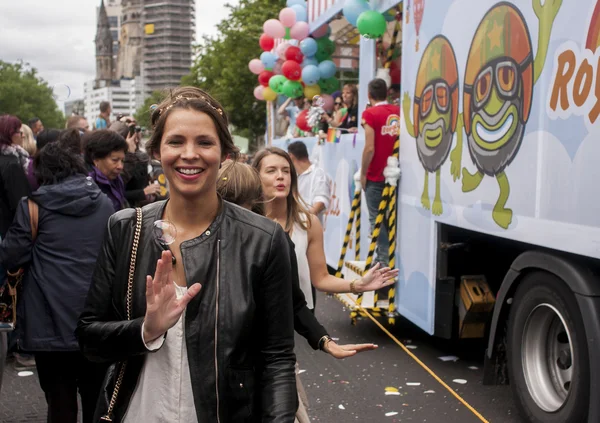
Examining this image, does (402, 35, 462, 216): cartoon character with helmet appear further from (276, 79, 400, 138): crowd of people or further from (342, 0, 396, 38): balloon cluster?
(276, 79, 400, 138): crowd of people

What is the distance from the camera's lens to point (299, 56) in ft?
41.3

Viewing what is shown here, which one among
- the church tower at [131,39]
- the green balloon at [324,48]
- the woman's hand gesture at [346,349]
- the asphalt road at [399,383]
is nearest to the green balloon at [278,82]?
the green balloon at [324,48]

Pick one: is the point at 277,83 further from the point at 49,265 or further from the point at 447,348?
the point at 49,265

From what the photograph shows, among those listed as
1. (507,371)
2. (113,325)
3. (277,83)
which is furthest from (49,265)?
(277,83)

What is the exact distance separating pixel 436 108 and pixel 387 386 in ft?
6.96

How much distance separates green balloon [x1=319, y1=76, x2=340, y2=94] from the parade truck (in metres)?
5.57

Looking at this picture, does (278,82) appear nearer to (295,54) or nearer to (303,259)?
(295,54)

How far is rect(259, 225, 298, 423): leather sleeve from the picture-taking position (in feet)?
7.11

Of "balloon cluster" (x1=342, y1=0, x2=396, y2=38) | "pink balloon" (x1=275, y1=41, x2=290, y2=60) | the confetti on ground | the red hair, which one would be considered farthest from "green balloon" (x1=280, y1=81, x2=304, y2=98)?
the confetti on ground

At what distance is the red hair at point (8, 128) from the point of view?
635 centimetres

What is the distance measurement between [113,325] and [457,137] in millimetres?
3718

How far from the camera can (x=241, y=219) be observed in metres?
2.23

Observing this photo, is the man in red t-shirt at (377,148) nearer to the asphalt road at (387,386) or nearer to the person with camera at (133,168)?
the asphalt road at (387,386)

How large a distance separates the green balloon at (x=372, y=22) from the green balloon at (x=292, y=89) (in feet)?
17.5
